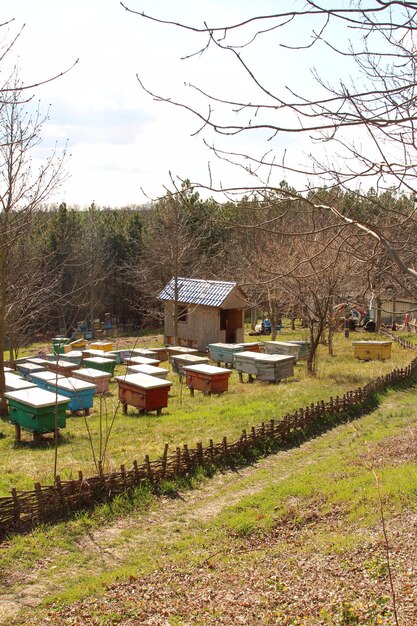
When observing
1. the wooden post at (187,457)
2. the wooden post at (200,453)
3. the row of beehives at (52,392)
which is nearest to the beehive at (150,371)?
the row of beehives at (52,392)

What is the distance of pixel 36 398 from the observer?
1303cm

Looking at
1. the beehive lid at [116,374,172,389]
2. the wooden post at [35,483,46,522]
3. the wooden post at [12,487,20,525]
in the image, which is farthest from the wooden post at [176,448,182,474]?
the beehive lid at [116,374,172,389]

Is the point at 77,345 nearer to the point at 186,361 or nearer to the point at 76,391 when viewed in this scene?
the point at 186,361

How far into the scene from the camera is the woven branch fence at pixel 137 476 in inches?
343

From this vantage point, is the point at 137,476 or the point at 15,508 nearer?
the point at 15,508

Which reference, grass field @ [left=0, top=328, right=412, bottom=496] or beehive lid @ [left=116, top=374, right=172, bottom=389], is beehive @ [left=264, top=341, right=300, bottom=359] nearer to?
grass field @ [left=0, top=328, right=412, bottom=496]

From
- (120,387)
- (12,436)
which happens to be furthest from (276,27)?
(120,387)

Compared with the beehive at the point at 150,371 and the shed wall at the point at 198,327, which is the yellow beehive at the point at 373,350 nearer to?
the shed wall at the point at 198,327

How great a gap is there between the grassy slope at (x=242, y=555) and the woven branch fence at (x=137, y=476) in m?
0.37

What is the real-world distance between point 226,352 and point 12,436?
1043 cm

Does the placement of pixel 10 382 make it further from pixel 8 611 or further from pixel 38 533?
pixel 8 611

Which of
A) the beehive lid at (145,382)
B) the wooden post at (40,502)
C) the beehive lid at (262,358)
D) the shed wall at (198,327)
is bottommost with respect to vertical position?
the wooden post at (40,502)

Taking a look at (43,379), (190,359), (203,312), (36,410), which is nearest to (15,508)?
(36,410)

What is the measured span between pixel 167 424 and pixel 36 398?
3.37 metres
